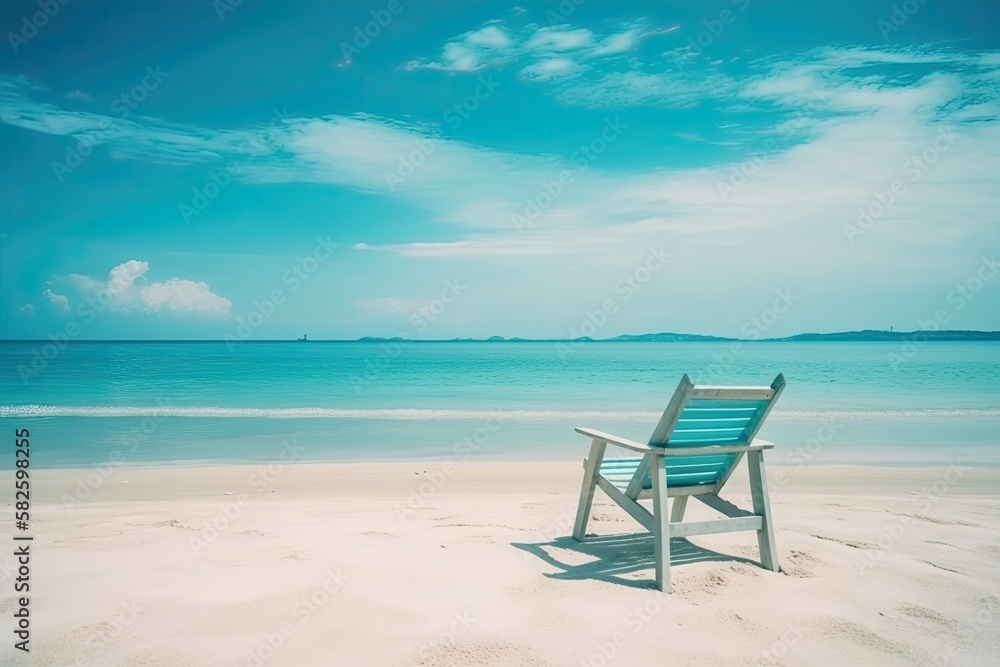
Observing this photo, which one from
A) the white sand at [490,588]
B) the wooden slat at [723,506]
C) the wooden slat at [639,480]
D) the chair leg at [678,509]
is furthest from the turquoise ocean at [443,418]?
the wooden slat at [639,480]

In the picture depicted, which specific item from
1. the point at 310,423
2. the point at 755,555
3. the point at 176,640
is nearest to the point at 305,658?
the point at 176,640

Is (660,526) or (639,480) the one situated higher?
(639,480)

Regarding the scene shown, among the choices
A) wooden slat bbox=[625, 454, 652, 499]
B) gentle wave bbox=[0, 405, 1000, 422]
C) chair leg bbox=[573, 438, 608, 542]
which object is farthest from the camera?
gentle wave bbox=[0, 405, 1000, 422]

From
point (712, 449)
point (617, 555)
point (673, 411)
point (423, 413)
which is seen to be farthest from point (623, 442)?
point (423, 413)

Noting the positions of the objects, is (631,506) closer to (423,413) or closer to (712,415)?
(712,415)

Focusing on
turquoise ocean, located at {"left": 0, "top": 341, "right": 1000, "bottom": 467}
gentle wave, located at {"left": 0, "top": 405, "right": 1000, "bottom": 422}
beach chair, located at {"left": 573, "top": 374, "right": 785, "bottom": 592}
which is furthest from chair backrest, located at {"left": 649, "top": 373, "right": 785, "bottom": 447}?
gentle wave, located at {"left": 0, "top": 405, "right": 1000, "bottom": 422}

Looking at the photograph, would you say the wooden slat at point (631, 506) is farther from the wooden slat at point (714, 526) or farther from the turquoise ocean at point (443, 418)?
the turquoise ocean at point (443, 418)

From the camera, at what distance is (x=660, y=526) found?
12.6ft

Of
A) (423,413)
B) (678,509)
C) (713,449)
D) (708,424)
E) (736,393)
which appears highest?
(736,393)

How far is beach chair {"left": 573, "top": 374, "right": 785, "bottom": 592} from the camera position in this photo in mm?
3826

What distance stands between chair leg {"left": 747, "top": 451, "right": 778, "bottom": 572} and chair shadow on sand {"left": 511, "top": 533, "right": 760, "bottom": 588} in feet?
0.41

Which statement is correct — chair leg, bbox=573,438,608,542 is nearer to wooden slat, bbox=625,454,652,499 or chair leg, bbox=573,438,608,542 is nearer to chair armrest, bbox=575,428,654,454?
chair armrest, bbox=575,428,654,454

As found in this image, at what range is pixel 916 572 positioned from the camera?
13.6 ft

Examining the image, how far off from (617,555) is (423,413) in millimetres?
14665
